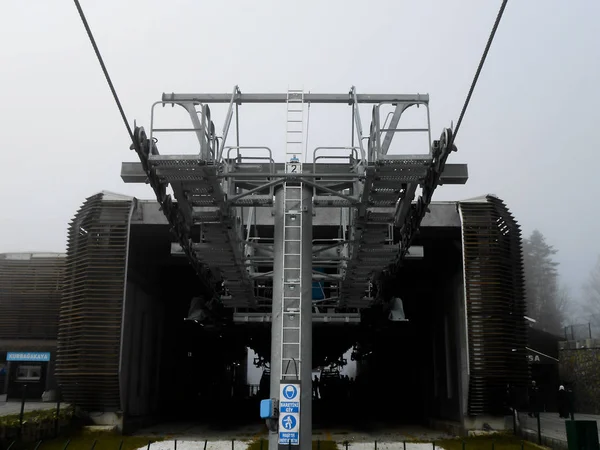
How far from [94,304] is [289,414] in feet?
41.2

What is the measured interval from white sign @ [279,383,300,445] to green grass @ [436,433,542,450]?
8.64 meters

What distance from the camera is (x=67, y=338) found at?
75.0 feet

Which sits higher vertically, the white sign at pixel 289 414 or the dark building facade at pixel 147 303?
the dark building facade at pixel 147 303

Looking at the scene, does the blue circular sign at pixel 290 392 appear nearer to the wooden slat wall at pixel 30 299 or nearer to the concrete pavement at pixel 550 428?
the concrete pavement at pixel 550 428

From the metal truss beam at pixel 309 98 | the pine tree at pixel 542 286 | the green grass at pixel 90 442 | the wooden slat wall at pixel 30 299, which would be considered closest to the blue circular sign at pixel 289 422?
the metal truss beam at pixel 309 98

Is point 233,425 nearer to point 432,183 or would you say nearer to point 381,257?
point 381,257

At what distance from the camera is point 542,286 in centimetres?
9469

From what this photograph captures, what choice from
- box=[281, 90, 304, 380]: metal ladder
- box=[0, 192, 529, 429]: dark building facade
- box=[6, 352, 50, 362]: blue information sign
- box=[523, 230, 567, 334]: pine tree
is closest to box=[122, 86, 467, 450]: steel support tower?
box=[281, 90, 304, 380]: metal ladder

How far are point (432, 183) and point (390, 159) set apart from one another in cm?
114

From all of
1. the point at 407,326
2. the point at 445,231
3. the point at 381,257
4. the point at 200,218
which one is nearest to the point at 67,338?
the point at 200,218

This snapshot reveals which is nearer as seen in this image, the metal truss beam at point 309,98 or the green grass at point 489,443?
the metal truss beam at point 309,98

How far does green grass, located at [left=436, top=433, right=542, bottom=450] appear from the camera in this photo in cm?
1933

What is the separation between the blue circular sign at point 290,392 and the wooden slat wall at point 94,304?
11.2 meters

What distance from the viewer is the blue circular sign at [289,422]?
41.4 ft
